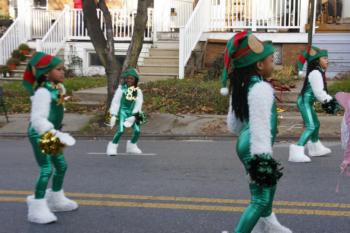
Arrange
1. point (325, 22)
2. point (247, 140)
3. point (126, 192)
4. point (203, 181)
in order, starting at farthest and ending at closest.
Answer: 1. point (325, 22)
2. point (203, 181)
3. point (126, 192)
4. point (247, 140)

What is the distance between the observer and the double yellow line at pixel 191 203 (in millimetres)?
5555

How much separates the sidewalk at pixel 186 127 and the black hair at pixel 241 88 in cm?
636

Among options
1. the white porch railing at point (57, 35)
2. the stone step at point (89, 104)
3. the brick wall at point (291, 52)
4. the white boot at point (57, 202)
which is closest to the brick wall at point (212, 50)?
the brick wall at point (291, 52)

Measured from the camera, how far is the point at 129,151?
29.9ft

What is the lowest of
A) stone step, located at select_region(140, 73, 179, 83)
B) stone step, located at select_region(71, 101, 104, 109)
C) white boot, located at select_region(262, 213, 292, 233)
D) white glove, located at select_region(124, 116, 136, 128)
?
stone step, located at select_region(71, 101, 104, 109)

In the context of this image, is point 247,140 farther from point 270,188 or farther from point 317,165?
point 317,165

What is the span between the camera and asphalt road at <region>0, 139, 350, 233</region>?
5219 millimetres

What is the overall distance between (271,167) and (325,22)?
16648 mm

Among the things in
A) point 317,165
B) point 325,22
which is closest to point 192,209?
point 317,165

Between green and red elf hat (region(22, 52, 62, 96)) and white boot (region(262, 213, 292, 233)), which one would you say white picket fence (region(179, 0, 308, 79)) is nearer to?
green and red elf hat (region(22, 52, 62, 96))

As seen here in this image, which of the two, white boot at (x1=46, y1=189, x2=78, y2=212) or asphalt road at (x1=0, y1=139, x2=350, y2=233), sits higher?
white boot at (x1=46, y1=189, x2=78, y2=212)

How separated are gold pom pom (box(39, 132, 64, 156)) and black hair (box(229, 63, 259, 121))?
1788 mm

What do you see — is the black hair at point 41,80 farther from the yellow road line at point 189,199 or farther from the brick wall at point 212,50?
the brick wall at point 212,50

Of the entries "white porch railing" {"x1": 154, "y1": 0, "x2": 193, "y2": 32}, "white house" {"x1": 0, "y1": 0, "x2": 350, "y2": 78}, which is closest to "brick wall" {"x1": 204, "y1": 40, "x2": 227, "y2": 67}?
"white house" {"x1": 0, "y1": 0, "x2": 350, "y2": 78}
